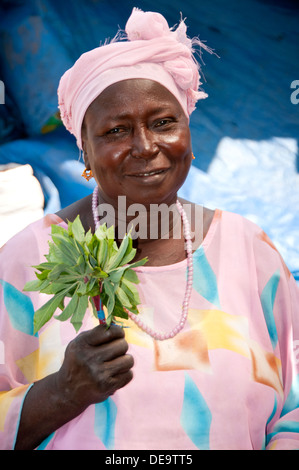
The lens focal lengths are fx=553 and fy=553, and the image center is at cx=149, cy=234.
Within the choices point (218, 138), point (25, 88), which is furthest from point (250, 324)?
point (25, 88)

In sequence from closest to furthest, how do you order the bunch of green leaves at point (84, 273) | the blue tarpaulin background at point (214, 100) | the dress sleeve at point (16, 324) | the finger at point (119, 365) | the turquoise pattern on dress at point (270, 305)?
the bunch of green leaves at point (84, 273)
the finger at point (119, 365)
the dress sleeve at point (16, 324)
the turquoise pattern on dress at point (270, 305)
the blue tarpaulin background at point (214, 100)

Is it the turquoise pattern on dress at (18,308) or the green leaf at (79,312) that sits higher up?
the turquoise pattern on dress at (18,308)

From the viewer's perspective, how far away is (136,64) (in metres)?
1.56

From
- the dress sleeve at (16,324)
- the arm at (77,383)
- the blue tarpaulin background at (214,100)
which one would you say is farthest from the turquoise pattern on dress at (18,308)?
the blue tarpaulin background at (214,100)

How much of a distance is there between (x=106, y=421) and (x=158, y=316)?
12.6 inches

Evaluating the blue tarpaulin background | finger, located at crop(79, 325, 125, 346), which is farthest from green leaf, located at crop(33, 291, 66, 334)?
the blue tarpaulin background

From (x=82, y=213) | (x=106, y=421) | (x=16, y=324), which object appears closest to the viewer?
(x=106, y=421)

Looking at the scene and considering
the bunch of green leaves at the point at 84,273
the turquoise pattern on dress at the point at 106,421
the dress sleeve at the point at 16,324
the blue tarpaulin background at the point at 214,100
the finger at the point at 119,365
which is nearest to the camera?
the bunch of green leaves at the point at 84,273

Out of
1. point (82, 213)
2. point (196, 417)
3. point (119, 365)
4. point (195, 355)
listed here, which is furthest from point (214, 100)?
point (119, 365)

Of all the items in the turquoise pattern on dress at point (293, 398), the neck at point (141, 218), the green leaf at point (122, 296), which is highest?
the neck at point (141, 218)

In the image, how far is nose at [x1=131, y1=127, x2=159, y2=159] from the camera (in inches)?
57.9

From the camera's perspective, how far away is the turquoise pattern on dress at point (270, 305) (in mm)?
1654

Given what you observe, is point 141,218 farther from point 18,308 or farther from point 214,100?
point 214,100

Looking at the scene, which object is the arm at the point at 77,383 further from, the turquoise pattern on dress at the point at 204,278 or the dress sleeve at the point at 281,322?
the dress sleeve at the point at 281,322
